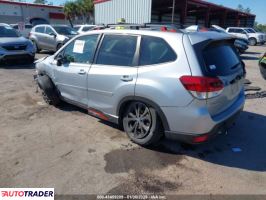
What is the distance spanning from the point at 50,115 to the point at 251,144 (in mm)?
3800

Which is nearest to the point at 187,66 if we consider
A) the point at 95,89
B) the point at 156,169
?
the point at 156,169

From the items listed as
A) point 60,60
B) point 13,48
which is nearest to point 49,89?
point 60,60

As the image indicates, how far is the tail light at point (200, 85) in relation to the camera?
3.32m

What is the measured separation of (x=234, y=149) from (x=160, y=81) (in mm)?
1693

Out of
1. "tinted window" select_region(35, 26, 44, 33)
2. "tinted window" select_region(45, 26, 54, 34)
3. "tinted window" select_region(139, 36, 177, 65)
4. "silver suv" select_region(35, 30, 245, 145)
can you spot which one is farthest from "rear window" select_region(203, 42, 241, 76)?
"tinted window" select_region(35, 26, 44, 33)

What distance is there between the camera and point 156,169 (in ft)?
11.8

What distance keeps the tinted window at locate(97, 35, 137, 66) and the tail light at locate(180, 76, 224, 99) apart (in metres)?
0.98

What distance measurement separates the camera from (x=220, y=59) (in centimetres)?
380

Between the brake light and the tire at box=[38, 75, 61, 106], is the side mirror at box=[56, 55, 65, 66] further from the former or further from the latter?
the brake light

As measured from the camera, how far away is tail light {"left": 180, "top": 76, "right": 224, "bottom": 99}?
332 cm

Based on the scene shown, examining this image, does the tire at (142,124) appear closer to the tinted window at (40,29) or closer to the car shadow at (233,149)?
the car shadow at (233,149)

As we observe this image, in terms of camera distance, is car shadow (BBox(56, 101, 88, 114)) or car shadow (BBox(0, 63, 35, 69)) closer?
car shadow (BBox(56, 101, 88, 114))

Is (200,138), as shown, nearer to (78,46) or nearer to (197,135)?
(197,135)

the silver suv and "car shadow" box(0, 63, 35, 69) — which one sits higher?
the silver suv
